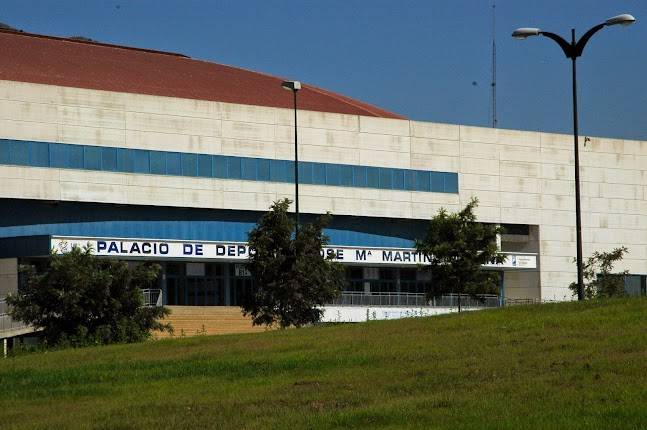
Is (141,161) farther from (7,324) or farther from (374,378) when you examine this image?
(374,378)

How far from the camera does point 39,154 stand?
238 ft

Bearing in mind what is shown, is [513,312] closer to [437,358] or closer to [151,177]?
[437,358]

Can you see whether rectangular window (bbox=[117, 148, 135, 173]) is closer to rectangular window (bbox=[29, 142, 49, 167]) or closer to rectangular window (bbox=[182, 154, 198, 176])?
rectangular window (bbox=[182, 154, 198, 176])

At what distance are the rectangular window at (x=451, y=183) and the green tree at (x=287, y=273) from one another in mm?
34722

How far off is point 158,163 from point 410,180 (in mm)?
17775

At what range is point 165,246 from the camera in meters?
76.4

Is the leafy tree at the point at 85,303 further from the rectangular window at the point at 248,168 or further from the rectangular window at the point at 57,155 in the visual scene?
the rectangular window at the point at 248,168

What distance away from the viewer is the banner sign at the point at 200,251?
73.1 m

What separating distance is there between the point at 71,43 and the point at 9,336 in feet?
107

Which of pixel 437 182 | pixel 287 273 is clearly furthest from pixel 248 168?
pixel 287 273

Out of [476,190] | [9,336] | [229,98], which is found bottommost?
[9,336]

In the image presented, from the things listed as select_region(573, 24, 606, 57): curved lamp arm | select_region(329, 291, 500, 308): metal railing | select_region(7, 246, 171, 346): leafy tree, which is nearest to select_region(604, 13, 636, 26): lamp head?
select_region(573, 24, 606, 57): curved lamp arm

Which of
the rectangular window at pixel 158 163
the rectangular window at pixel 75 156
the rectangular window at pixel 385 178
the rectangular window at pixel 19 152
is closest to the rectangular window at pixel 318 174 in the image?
the rectangular window at pixel 385 178

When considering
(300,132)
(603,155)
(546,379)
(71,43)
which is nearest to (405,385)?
(546,379)
